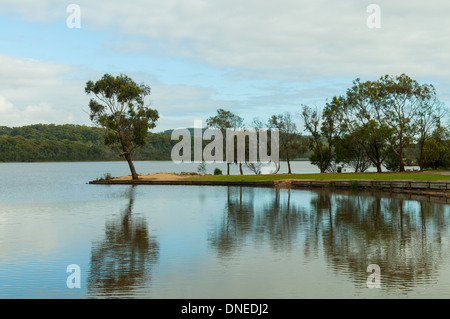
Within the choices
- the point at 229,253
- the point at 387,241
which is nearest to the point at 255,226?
the point at 387,241

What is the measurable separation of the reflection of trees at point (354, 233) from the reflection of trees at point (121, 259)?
269 centimetres

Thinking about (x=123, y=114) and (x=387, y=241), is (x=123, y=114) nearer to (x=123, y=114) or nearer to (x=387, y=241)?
(x=123, y=114)

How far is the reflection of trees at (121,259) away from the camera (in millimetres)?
12109

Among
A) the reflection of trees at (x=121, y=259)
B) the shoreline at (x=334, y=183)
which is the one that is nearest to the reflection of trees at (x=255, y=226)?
the reflection of trees at (x=121, y=259)

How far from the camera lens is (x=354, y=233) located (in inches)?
784

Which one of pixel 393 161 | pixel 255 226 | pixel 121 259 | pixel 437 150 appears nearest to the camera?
pixel 121 259

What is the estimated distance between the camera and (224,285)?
12.0 metres

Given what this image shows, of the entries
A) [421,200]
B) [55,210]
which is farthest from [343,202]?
[55,210]

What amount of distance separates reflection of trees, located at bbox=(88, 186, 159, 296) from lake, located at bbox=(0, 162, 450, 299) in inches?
1.2

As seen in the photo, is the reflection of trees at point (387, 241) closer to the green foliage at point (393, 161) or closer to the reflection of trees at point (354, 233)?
the reflection of trees at point (354, 233)

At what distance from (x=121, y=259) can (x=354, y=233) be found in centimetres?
980

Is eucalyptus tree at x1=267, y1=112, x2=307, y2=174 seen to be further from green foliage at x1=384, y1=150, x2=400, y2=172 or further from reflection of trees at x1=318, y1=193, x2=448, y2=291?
reflection of trees at x1=318, y1=193, x2=448, y2=291
